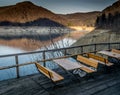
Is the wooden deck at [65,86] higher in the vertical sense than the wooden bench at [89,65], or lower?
lower

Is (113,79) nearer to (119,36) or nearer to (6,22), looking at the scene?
(119,36)

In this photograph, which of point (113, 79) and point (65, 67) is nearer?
point (65, 67)

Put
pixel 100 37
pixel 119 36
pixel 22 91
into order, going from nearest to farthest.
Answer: pixel 22 91
pixel 119 36
pixel 100 37

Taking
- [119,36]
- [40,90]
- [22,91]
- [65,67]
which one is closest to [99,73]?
[65,67]

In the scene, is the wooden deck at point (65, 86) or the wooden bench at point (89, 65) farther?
the wooden bench at point (89, 65)

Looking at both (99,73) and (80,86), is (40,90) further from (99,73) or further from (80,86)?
(99,73)

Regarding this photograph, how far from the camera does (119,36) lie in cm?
2823

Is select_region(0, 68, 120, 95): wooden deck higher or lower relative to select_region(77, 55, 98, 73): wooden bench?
lower

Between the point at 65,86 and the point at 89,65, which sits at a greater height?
the point at 89,65

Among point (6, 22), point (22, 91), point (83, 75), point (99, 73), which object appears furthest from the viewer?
point (6, 22)

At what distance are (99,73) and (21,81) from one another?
289cm

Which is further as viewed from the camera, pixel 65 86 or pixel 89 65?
pixel 89 65

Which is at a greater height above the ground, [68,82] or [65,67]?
[65,67]

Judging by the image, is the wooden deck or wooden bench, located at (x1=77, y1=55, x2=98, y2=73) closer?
the wooden deck
